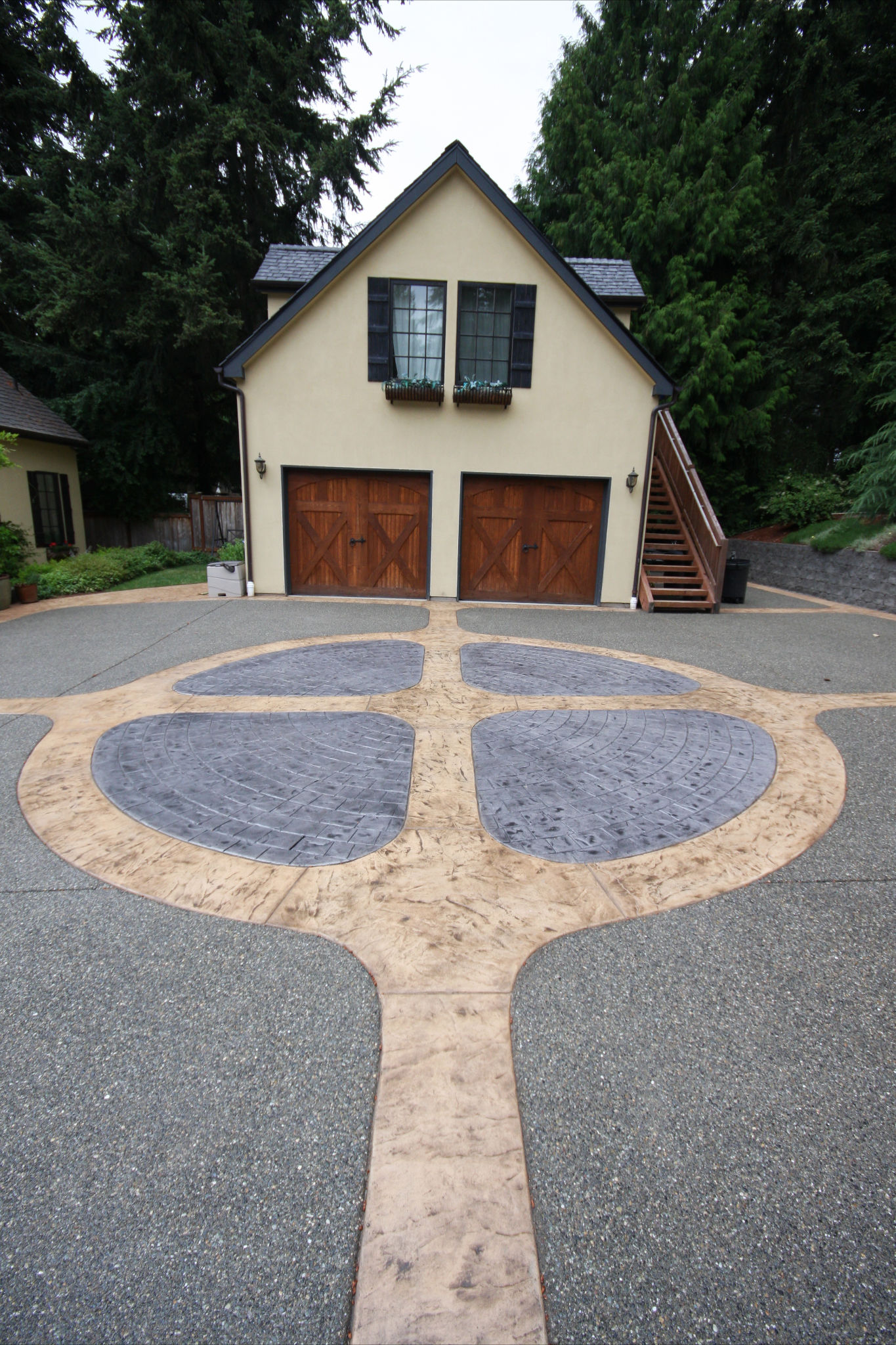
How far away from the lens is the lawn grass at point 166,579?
1330 centimetres

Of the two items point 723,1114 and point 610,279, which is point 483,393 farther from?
point 723,1114

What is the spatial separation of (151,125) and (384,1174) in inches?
862

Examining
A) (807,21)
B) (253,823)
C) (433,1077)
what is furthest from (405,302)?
(807,21)

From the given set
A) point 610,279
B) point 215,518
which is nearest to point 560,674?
point 610,279

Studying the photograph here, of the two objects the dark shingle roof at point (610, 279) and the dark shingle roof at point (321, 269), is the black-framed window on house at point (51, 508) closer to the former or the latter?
the dark shingle roof at point (321, 269)

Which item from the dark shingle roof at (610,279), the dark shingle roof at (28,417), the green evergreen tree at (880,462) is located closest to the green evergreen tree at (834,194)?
the green evergreen tree at (880,462)

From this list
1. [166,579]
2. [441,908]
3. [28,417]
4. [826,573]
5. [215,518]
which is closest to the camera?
[441,908]

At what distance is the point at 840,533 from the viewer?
529 inches

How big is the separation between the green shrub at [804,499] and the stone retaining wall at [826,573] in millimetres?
919

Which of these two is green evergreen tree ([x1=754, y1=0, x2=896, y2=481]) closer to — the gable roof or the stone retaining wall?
the stone retaining wall

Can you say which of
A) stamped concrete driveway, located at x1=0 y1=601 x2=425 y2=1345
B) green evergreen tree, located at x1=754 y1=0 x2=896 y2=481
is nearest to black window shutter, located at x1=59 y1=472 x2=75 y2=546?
stamped concrete driveway, located at x1=0 y1=601 x2=425 y2=1345

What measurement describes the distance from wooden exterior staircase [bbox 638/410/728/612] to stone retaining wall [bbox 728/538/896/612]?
231 cm

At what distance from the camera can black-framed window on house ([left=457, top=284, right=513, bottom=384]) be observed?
10695 millimetres

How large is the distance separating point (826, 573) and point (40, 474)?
59.6 feet
